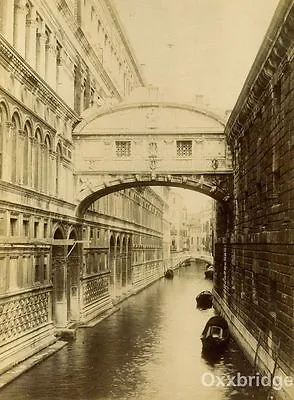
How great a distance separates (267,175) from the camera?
48.5 feet

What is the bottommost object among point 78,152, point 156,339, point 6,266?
point 156,339

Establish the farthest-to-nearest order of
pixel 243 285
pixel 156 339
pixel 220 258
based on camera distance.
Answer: pixel 220 258
pixel 156 339
pixel 243 285

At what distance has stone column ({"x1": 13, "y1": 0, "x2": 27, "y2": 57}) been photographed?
1658 cm

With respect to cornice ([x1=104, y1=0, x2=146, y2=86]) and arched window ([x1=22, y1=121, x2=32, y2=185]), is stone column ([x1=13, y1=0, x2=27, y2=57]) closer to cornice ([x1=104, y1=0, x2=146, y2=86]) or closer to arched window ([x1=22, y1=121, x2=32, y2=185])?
arched window ([x1=22, y1=121, x2=32, y2=185])

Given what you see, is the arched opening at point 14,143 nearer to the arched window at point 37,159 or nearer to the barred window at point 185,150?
the arched window at point 37,159

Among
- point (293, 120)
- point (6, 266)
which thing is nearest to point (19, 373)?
point (6, 266)

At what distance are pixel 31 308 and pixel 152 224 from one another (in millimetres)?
38541

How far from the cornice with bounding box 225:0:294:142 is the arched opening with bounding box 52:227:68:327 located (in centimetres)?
785

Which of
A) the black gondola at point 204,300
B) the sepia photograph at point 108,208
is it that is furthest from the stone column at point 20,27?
the black gondola at point 204,300

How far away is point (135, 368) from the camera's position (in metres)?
17.1

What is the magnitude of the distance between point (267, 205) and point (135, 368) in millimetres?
6130

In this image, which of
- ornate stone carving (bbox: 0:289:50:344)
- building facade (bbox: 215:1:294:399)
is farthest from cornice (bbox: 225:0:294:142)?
ornate stone carving (bbox: 0:289:50:344)

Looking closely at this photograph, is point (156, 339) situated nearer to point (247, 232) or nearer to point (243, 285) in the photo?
point (243, 285)

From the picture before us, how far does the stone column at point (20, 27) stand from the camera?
1658 centimetres
